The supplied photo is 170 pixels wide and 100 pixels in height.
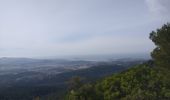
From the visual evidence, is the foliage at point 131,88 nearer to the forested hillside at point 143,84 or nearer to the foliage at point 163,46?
the forested hillside at point 143,84

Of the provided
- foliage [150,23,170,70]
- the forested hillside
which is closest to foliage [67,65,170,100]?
the forested hillside

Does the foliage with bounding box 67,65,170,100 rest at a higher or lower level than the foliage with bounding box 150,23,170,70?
lower

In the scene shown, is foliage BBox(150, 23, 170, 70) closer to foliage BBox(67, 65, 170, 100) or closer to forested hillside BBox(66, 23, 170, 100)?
forested hillside BBox(66, 23, 170, 100)

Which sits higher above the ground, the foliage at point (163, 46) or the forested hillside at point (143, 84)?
the foliage at point (163, 46)

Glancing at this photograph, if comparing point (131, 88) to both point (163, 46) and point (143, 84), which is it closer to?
A: point (143, 84)

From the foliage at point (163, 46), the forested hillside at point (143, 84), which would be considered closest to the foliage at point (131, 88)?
the forested hillside at point (143, 84)

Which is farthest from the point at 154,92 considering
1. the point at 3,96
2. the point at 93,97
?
the point at 3,96

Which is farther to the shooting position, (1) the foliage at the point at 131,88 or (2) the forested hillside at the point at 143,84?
(1) the foliage at the point at 131,88

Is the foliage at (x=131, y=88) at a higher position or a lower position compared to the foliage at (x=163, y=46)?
lower

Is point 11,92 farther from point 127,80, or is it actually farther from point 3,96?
point 127,80
